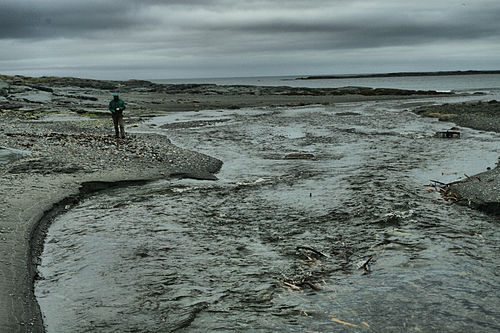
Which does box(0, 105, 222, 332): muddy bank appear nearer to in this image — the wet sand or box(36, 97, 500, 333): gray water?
the wet sand

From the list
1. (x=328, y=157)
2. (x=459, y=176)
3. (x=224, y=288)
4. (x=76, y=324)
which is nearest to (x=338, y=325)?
(x=224, y=288)

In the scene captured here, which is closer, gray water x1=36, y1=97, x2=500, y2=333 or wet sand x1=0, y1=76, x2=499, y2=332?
gray water x1=36, y1=97, x2=500, y2=333

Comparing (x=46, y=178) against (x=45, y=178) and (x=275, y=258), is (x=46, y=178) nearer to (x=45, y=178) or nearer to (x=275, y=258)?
(x=45, y=178)

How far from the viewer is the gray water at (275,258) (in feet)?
20.7

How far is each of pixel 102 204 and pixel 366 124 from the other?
27704mm

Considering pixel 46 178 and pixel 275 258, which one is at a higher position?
pixel 46 178

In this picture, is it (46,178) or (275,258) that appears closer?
(275,258)

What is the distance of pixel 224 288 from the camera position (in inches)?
287

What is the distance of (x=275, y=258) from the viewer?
8.48 m

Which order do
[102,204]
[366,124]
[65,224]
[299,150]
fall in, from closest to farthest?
[65,224] < [102,204] < [299,150] < [366,124]

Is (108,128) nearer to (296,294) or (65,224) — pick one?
(65,224)

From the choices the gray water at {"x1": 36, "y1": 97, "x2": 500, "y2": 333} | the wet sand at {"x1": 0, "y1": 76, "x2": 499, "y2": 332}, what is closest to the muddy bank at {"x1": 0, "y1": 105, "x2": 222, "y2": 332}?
the wet sand at {"x1": 0, "y1": 76, "x2": 499, "y2": 332}

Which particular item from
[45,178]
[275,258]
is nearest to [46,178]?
[45,178]

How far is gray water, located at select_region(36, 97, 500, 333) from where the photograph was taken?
632 cm
